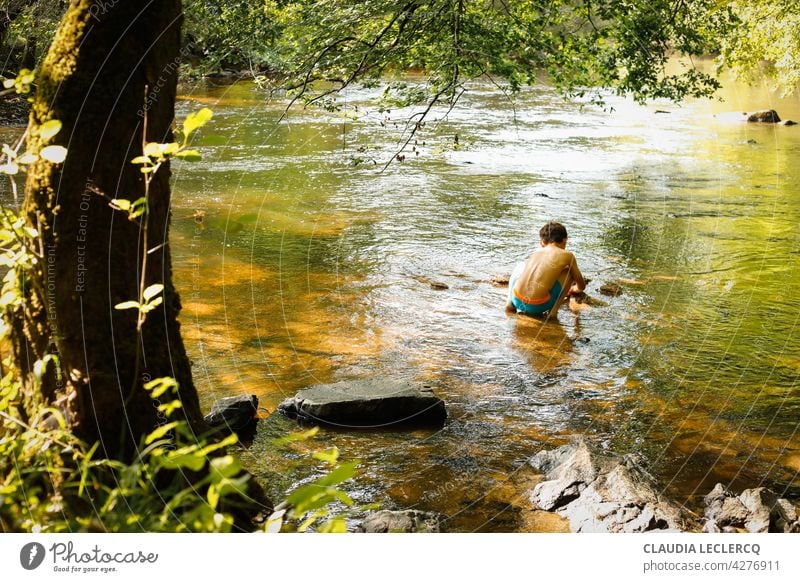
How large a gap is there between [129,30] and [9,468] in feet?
6.24

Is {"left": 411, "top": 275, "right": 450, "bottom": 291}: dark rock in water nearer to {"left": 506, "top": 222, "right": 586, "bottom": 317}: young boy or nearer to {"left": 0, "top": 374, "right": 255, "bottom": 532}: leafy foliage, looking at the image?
{"left": 506, "top": 222, "right": 586, "bottom": 317}: young boy

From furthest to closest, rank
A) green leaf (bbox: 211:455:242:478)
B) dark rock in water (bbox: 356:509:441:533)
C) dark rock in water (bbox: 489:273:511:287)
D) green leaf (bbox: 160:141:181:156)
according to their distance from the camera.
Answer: dark rock in water (bbox: 489:273:511:287)
dark rock in water (bbox: 356:509:441:533)
green leaf (bbox: 160:141:181:156)
green leaf (bbox: 211:455:242:478)

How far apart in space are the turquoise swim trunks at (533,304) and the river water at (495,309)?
17 centimetres

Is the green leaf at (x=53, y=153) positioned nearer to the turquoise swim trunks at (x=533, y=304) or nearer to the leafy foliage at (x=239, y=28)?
the leafy foliage at (x=239, y=28)

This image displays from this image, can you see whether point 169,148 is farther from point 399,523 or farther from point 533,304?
Result: point 533,304

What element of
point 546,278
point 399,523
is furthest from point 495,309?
point 399,523

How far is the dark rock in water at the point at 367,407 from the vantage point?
5.97m

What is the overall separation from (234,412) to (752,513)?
11.7 feet

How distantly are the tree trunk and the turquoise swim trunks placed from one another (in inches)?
231

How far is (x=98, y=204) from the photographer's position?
3.27m

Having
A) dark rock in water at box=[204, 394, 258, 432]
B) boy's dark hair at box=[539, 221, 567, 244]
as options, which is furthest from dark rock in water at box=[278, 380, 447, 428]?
boy's dark hair at box=[539, 221, 567, 244]

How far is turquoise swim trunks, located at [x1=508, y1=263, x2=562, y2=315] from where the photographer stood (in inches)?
344

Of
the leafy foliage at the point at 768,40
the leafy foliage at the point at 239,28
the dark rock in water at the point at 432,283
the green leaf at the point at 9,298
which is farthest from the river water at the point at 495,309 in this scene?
the leafy foliage at the point at 768,40

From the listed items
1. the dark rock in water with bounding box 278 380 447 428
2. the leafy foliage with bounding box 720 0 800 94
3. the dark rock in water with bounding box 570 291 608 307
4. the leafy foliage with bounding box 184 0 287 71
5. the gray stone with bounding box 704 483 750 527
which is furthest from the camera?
the leafy foliage with bounding box 720 0 800 94
